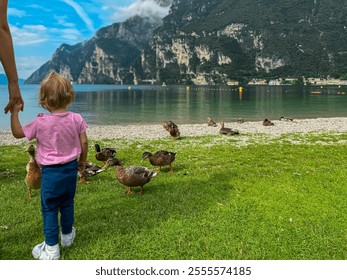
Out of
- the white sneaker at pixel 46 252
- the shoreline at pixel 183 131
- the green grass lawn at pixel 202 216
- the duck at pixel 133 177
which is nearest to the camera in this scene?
the white sneaker at pixel 46 252

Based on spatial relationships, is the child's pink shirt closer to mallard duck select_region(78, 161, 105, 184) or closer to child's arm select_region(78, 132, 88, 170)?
child's arm select_region(78, 132, 88, 170)

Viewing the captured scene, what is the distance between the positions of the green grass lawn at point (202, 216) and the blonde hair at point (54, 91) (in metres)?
2.24

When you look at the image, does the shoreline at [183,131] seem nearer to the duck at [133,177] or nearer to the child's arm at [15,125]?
the duck at [133,177]

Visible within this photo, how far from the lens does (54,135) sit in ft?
15.5

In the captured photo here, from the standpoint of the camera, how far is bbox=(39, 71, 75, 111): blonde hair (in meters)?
4.61

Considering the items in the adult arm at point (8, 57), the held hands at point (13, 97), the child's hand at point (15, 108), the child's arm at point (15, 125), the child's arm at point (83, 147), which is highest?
the adult arm at point (8, 57)

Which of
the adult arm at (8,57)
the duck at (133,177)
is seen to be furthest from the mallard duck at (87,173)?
the adult arm at (8,57)

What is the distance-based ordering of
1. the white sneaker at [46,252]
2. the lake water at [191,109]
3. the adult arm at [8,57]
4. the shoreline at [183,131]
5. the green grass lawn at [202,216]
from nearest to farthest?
the adult arm at [8,57] < the white sneaker at [46,252] < the green grass lawn at [202,216] < the shoreline at [183,131] < the lake water at [191,109]

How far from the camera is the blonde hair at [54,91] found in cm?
461

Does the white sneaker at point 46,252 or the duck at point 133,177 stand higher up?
the duck at point 133,177

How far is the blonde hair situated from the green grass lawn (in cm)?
224

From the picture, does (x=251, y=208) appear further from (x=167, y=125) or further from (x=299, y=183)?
(x=167, y=125)

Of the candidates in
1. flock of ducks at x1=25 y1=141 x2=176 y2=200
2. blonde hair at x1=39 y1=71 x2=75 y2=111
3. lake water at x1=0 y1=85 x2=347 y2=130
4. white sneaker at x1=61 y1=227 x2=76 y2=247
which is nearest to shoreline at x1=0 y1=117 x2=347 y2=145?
lake water at x1=0 y1=85 x2=347 y2=130

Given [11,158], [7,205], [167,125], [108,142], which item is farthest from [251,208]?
[167,125]
